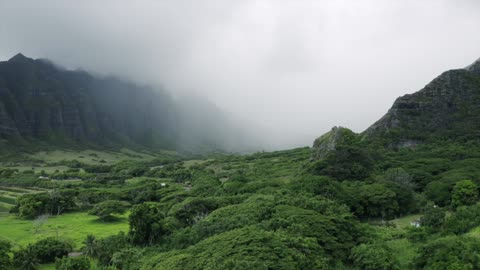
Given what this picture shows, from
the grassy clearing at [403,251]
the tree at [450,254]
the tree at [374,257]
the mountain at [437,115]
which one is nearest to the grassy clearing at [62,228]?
the tree at [374,257]

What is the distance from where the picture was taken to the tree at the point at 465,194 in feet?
210

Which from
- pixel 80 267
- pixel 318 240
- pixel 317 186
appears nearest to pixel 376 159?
pixel 317 186

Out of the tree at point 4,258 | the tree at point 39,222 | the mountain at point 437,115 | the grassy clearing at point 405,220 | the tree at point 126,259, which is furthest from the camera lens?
the mountain at point 437,115

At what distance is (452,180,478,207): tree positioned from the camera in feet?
210

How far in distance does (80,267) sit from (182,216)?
26.0 meters

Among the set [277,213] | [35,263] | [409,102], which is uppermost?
[409,102]

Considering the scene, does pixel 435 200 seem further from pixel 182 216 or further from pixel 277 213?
pixel 182 216

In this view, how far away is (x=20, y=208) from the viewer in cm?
9200

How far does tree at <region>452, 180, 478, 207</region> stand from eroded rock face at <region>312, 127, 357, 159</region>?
42872 mm

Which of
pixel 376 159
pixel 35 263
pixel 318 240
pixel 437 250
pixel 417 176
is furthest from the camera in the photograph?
pixel 376 159

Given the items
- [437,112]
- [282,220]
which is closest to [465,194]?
[282,220]

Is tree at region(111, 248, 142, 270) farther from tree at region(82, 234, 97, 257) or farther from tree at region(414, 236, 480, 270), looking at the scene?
tree at region(414, 236, 480, 270)

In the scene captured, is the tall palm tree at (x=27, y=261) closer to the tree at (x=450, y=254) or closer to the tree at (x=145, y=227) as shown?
A: the tree at (x=145, y=227)

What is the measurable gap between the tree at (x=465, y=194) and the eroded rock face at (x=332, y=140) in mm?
42872
